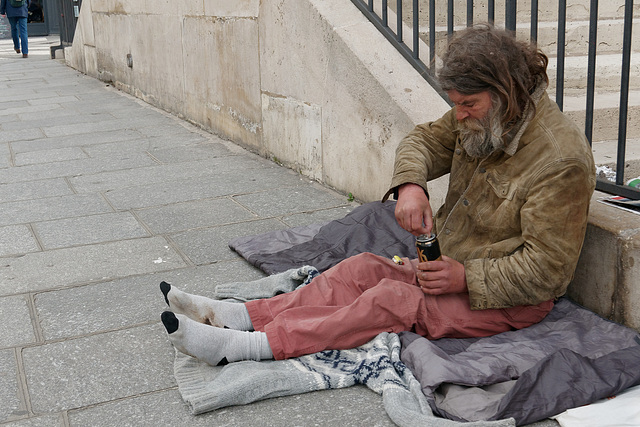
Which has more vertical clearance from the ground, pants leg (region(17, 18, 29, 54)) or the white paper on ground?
pants leg (region(17, 18, 29, 54))

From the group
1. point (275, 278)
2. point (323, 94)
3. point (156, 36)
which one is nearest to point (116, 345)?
point (275, 278)

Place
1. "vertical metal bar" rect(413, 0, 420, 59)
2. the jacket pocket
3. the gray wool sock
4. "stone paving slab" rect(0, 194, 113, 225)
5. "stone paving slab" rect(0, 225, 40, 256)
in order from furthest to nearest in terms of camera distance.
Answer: "stone paving slab" rect(0, 194, 113, 225), "vertical metal bar" rect(413, 0, 420, 59), "stone paving slab" rect(0, 225, 40, 256), the gray wool sock, the jacket pocket

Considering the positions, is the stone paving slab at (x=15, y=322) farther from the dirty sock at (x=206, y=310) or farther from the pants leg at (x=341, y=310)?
the pants leg at (x=341, y=310)

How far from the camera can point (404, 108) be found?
4.21m

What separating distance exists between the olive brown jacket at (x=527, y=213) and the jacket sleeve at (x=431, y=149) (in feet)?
0.53

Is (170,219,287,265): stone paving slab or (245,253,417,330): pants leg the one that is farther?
(170,219,287,265): stone paving slab

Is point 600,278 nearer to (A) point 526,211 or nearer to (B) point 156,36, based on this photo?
(A) point 526,211

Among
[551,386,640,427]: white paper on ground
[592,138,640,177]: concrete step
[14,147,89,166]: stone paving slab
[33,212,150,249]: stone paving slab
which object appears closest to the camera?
[551,386,640,427]: white paper on ground

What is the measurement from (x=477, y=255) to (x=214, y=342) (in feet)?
3.38

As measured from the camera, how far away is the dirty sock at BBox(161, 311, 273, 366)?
8.36ft

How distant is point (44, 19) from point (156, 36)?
19.3 m

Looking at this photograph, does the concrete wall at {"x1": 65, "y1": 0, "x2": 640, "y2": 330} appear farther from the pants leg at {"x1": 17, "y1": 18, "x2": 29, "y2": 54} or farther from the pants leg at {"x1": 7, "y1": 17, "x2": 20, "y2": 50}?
the pants leg at {"x1": 7, "y1": 17, "x2": 20, "y2": 50}

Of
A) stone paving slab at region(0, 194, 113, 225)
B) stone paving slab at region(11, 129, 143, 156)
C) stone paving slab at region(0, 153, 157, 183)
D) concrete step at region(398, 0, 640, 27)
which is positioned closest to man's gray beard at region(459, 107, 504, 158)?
stone paving slab at region(0, 194, 113, 225)

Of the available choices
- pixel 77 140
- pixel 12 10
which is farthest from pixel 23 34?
pixel 77 140
